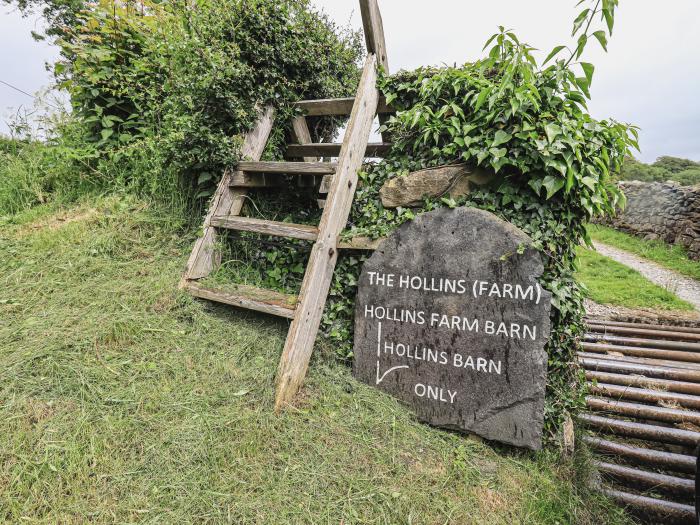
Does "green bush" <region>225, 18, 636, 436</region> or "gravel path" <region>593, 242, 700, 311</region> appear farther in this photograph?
"gravel path" <region>593, 242, 700, 311</region>

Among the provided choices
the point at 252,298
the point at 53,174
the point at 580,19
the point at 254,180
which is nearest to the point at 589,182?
the point at 580,19

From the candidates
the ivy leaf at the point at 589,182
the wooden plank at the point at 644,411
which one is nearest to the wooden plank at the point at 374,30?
the ivy leaf at the point at 589,182

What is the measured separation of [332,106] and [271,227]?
124 cm

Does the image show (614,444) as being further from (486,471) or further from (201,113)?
(201,113)

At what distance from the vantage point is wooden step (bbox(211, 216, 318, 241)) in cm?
253

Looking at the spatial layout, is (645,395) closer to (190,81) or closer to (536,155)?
(536,155)

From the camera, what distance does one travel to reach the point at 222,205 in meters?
Answer: 2.94

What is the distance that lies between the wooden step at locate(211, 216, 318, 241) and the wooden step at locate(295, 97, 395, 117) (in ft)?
3.60

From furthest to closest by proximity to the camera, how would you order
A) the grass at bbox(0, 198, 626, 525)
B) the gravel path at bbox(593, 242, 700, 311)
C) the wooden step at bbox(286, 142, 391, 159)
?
the gravel path at bbox(593, 242, 700, 311) < the wooden step at bbox(286, 142, 391, 159) < the grass at bbox(0, 198, 626, 525)

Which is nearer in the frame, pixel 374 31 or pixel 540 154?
pixel 540 154

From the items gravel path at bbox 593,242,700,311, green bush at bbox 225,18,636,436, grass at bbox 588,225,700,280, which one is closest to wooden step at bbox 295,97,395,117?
green bush at bbox 225,18,636,436

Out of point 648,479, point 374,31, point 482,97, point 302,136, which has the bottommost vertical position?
point 648,479

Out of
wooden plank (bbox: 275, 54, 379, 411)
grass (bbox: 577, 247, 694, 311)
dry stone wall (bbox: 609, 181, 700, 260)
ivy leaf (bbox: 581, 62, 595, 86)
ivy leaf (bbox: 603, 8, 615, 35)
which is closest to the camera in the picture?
ivy leaf (bbox: 603, 8, 615, 35)

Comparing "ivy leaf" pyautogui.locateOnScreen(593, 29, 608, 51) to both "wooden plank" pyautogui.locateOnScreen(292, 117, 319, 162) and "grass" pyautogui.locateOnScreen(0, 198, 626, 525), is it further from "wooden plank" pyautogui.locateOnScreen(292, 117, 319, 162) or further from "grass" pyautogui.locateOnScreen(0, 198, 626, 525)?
"wooden plank" pyautogui.locateOnScreen(292, 117, 319, 162)
